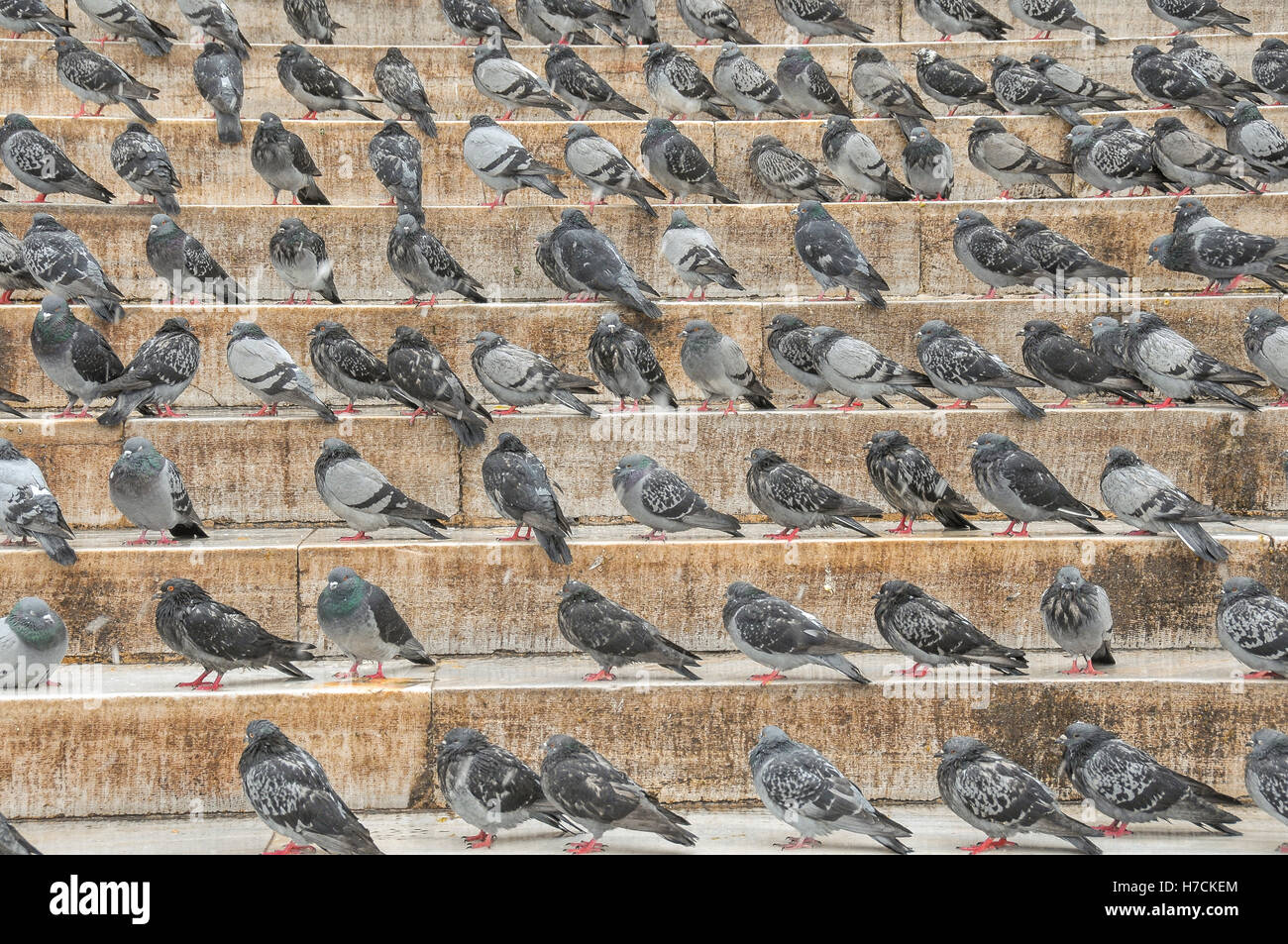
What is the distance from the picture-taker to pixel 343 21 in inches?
520

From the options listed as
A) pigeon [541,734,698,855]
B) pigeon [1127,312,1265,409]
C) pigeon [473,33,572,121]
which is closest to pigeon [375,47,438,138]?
pigeon [473,33,572,121]

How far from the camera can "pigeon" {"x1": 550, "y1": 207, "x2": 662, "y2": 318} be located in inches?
369

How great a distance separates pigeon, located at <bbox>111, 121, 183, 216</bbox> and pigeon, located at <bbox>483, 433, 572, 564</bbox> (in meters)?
3.59

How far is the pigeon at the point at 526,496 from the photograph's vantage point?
7652 millimetres

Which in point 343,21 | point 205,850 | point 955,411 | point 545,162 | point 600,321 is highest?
point 343,21

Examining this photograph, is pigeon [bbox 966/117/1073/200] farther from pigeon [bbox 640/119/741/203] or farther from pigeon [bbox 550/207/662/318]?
pigeon [bbox 550/207/662/318]

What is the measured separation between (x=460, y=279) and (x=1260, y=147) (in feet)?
19.4

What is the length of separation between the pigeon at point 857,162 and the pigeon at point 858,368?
224 centimetres

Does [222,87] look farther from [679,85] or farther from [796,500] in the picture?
[796,500]

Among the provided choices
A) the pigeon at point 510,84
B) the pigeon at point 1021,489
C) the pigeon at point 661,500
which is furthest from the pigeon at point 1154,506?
the pigeon at point 510,84

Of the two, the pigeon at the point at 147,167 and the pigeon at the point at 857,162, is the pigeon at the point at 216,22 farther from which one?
the pigeon at the point at 857,162

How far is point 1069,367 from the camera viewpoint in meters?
8.85
